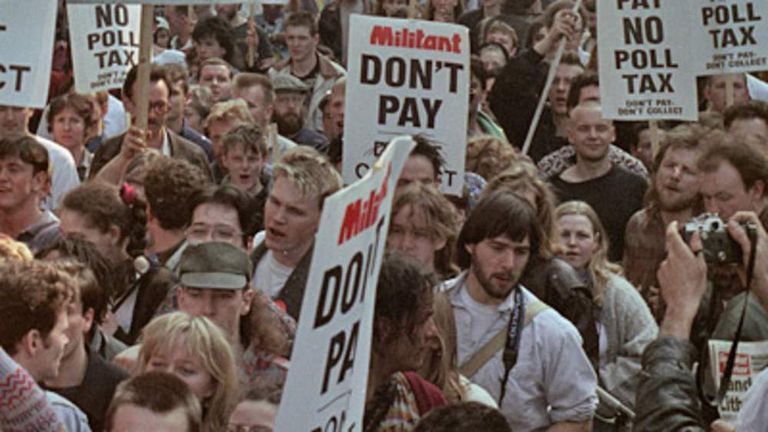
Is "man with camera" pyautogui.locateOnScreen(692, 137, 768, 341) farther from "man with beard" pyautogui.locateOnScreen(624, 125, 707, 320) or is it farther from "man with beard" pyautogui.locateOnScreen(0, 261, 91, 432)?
"man with beard" pyautogui.locateOnScreen(0, 261, 91, 432)

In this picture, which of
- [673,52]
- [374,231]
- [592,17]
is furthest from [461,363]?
[592,17]

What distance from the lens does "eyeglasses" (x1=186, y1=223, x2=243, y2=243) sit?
9328 mm

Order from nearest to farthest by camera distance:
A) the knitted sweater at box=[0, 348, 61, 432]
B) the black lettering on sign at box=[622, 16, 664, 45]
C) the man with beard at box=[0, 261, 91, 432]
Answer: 1. the knitted sweater at box=[0, 348, 61, 432]
2. the man with beard at box=[0, 261, 91, 432]
3. the black lettering on sign at box=[622, 16, 664, 45]

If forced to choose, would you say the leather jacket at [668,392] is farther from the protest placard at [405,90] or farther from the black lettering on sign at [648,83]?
the black lettering on sign at [648,83]

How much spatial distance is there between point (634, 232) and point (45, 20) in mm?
3231

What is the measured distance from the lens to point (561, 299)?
30.1 feet

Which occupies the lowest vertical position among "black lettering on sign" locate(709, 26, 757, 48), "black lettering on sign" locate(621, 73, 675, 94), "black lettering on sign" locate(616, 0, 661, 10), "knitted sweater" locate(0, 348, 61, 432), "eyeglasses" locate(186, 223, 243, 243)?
"knitted sweater" locate(0, 348, 61, 432)

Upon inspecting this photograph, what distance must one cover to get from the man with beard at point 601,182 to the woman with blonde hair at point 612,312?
218 centimetres

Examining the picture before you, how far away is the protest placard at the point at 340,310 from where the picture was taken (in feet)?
16.4

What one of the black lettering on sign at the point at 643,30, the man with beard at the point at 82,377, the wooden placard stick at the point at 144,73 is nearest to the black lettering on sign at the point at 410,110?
the wooden placard stick at the point at 144,73

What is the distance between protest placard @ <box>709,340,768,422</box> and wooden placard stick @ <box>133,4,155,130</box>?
4874 mm

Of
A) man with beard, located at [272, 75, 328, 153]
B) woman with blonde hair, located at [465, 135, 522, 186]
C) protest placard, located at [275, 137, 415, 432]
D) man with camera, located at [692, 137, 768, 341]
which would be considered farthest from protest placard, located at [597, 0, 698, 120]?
protest placard, located at [275, 137, 415, 432]

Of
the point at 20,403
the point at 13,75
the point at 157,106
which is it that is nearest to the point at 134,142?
the point at 13,75

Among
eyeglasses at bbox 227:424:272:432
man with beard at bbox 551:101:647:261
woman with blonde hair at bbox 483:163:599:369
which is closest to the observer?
eyeglasses at bbox 227:424:272:432
